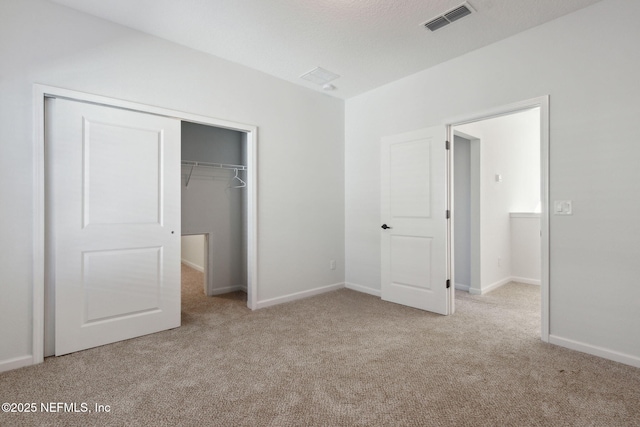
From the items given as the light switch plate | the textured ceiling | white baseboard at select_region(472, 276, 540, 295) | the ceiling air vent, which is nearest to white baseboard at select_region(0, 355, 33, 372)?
the textured ceiling

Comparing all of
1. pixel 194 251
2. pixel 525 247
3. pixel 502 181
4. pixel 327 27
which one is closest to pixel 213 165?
pixel 327 27

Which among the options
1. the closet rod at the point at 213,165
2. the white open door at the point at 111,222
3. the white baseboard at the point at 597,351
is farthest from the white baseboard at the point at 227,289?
the white baseboard at the point at 597,351

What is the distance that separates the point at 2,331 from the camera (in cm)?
221

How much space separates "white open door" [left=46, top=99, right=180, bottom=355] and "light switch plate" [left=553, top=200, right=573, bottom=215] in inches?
131

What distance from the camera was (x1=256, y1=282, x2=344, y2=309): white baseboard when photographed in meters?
3.64

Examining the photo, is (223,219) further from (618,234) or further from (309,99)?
(618,234)

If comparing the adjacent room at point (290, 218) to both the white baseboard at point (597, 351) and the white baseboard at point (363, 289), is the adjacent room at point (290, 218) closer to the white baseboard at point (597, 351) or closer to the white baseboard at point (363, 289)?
the white baseboard at point (597, 351)

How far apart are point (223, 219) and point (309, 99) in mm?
1960

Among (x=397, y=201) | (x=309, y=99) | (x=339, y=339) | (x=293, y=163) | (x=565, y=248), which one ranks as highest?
(x=309, y=99)

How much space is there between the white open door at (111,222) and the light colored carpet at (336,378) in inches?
9.3

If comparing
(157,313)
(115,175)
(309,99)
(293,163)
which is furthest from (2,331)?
(309,99)

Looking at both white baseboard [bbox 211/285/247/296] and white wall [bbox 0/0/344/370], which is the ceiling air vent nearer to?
white wall [bbox 0/0/344/370]

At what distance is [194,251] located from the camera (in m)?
5.93

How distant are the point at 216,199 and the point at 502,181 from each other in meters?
4.13
